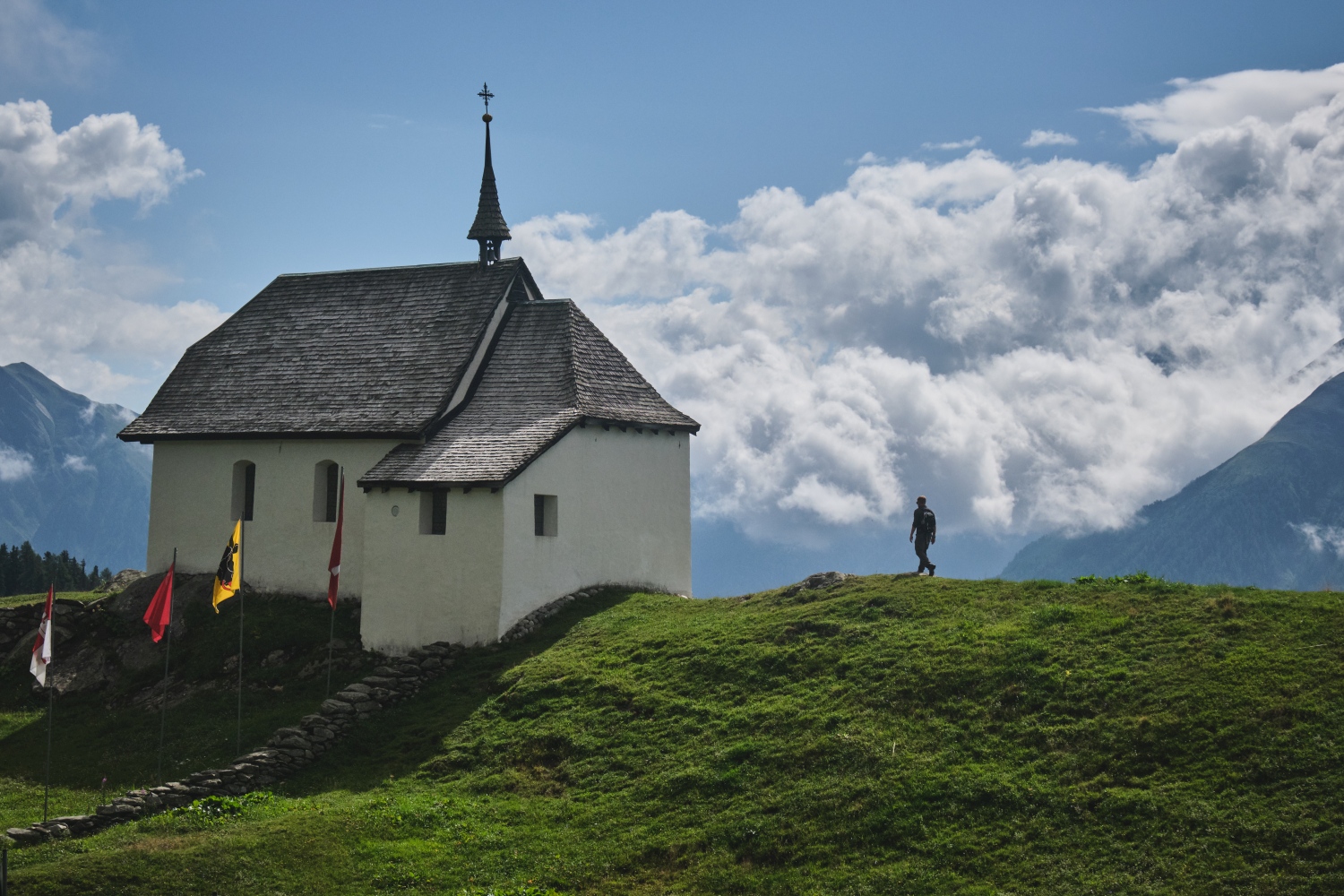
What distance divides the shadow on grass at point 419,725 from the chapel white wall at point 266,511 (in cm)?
675

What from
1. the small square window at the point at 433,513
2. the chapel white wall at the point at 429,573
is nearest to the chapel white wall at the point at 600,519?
the chapel white wall at the point at 429,573

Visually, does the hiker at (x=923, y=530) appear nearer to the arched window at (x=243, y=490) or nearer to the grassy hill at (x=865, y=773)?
the grassy hill at (x=865, y=773)

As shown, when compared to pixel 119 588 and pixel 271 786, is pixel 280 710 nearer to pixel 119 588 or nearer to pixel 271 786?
pixel 271 786

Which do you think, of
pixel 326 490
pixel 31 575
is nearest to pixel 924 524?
pixel 326 490

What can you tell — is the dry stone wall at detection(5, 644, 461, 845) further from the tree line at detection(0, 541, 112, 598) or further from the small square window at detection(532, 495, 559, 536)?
the tree line at detection(0, 541, 112, 598)

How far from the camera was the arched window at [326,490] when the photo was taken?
3638 cm

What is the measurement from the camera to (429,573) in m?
31.8

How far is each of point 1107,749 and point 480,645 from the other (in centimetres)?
1701

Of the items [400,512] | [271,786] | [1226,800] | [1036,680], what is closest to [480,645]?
[400,512]

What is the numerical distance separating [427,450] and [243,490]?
333 inches

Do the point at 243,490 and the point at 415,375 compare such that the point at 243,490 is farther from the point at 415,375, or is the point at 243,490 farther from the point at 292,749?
the point at 292,749

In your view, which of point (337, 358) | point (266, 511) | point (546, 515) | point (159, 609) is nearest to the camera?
point (159, 609)

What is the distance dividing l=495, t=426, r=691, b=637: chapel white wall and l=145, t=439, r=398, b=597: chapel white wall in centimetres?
575

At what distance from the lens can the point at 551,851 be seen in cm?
1997
